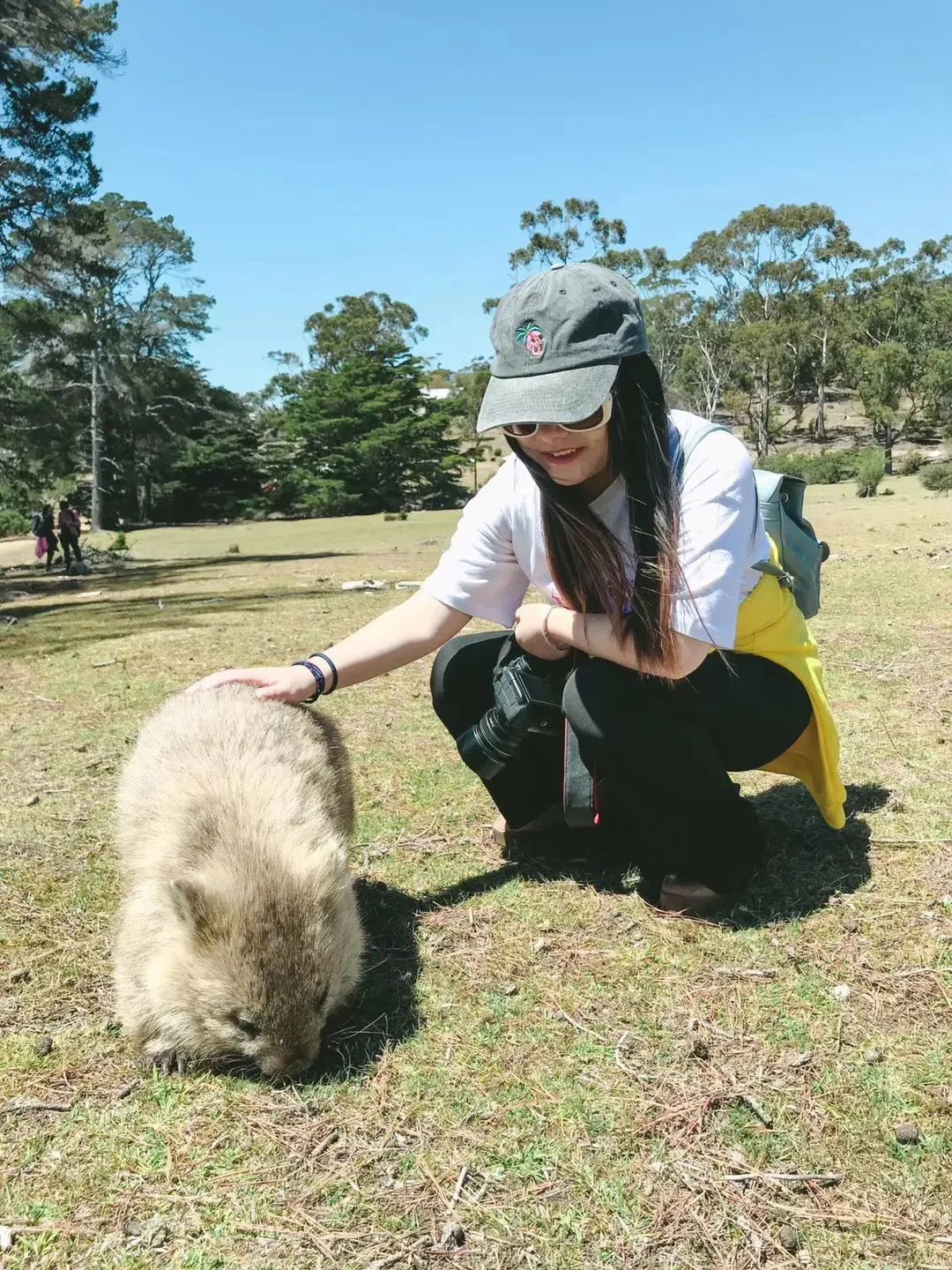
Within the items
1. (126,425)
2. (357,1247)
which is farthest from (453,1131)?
(126,425)

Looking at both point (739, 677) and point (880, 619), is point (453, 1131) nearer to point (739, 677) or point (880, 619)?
point (739, 677)

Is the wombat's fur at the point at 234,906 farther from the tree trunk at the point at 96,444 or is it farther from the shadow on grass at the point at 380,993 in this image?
the tree trunk at the point at 96,444

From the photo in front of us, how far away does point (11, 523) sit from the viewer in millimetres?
41281

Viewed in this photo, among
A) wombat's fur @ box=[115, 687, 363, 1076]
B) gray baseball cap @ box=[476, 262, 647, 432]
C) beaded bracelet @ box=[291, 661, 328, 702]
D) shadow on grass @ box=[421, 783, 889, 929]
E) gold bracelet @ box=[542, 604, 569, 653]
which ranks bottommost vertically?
shadow on grass @ box=[421, 783, 889, 929]

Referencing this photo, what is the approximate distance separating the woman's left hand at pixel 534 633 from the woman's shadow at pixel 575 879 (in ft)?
2.77

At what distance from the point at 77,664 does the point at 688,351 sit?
53670 mm

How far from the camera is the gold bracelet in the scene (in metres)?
3.05

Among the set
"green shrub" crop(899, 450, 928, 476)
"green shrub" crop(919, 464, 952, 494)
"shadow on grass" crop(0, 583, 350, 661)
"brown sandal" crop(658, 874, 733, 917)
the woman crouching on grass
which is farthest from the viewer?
"green shrub" crop(899, 450, 928, 476)

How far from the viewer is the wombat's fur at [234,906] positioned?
236cm

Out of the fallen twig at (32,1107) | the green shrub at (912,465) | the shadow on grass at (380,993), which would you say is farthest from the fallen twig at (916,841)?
the green shrub at (912,465)

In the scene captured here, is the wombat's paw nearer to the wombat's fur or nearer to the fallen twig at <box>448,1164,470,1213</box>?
the wombat's fur

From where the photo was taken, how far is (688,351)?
5638 centimetres

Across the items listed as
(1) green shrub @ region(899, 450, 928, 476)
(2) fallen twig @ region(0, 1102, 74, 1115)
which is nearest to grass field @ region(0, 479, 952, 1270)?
(2) fallen twig @ region(0, 1102, 74, 1115)

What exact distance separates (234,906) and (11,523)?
143 feet
